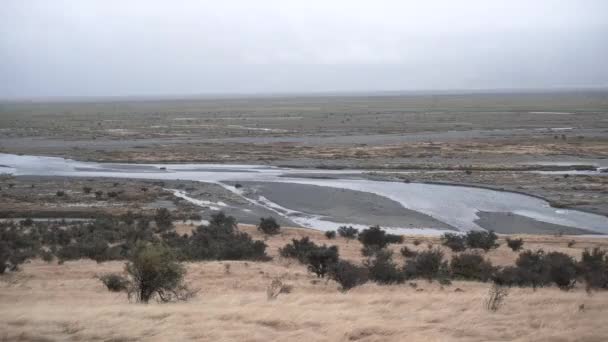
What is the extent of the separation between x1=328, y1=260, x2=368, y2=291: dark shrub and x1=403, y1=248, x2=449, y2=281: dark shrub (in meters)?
1.38

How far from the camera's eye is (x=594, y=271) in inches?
536

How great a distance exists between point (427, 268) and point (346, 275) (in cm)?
296

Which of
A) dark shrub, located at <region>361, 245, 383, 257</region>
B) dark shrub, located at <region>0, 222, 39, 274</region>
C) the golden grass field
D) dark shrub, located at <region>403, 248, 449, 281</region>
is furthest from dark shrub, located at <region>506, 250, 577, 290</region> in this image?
dark shrub, located at <region>0, 222, 39, 274</region>

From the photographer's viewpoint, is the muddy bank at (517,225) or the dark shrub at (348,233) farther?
the muddy bank at (517,225)

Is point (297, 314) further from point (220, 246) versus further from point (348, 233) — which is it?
point (348, 233)

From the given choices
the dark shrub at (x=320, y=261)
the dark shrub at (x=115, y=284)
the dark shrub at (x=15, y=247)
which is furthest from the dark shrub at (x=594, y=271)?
the dark shrub at (x=15, y=247)

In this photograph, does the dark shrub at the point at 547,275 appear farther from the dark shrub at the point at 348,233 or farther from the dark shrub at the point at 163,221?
the dark shrub at the point at 163,221

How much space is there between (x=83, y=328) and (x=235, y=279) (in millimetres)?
5774

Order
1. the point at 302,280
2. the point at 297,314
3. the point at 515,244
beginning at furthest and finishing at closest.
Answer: the point at 515,244 → the point at 302,280 → the point at 297,314

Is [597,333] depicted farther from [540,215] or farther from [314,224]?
[540,215]

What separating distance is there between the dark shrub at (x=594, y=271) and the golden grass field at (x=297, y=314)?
380 millimetres

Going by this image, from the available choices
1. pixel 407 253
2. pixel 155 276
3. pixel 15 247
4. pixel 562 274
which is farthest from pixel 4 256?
pixel 562 274

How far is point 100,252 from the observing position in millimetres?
16641

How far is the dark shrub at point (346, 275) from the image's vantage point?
12805 mm
